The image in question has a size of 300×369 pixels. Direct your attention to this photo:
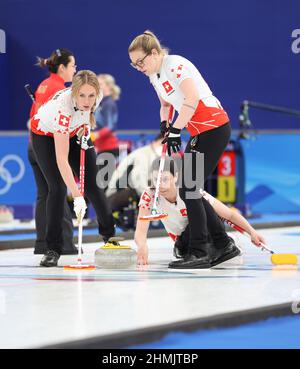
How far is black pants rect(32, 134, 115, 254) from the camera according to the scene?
652cm

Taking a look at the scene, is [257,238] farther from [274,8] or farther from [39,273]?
[274,8]

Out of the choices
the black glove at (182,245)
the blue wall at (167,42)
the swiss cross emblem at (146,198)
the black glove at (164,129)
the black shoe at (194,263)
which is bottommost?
the black shoe at (194,263)

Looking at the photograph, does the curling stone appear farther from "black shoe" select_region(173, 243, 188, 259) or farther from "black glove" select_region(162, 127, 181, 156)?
"black glove" select_region(162, 127, 181, 156)

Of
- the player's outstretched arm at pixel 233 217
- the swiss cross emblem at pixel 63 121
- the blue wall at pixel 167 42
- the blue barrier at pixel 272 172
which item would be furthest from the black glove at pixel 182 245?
the blue wall at pixel 167 42

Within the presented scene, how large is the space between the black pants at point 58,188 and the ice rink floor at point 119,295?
1.03ft

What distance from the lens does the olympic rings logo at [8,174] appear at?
1201 cm

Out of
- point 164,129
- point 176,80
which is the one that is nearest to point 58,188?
point 164,129

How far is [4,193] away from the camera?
1209cm

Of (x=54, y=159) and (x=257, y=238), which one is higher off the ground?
(x=54, y=159)

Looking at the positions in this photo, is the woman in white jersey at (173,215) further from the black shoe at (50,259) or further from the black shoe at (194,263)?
the black shoe at (50,259)

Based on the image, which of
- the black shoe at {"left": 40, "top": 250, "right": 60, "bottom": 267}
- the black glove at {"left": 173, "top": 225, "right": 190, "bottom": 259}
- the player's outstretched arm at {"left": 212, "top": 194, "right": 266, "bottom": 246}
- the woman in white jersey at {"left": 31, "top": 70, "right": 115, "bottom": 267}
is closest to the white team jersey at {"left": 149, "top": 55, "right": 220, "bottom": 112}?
the woman in white jersey at {"left": 31, "top": 70, "right": 115, "bottom": 267}

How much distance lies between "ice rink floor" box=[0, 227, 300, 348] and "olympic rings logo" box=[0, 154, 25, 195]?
16.6 feet
